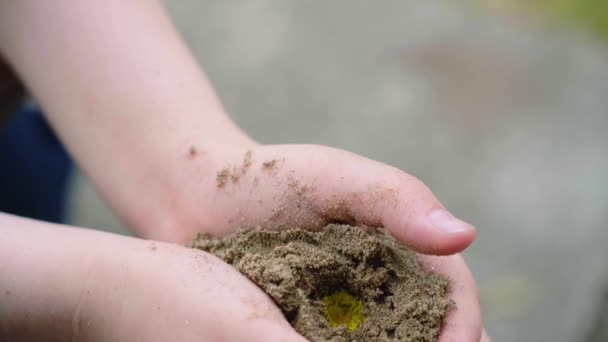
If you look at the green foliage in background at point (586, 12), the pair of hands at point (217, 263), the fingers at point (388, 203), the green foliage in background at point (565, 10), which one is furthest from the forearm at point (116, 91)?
the green foliage in background at point (586, 12)

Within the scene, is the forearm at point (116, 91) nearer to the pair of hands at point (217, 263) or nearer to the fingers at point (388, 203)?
the pair of hands at point (217, 263)

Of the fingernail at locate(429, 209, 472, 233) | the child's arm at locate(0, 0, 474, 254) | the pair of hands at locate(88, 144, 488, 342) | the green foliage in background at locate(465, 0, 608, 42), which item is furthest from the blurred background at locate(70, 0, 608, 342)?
the fingernail at locate(429, 209, 472, 233)

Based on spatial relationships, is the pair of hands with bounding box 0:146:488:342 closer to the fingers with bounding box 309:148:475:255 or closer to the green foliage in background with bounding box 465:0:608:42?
the fingers with bounding box 309:148:475:255

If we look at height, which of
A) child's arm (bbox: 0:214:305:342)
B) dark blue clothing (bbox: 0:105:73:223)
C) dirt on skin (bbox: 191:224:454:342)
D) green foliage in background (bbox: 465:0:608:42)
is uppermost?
green foliage in background (bbox: 465:0:608:42)

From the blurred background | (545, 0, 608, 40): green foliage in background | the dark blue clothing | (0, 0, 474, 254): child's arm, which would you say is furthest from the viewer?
(545, 0, 608, 40): green foliage in background

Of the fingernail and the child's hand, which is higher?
the fingernail

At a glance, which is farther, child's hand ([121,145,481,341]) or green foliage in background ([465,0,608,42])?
green foliage in background ([465,0,608,42])

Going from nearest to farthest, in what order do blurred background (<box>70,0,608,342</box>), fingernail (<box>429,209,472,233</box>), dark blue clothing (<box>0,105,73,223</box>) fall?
fingernail (<box>429,209,472,233</box>), dark blue clothing (<box>0,105,73,223</box>), blurred background (<box>70,0,608,342</box>)

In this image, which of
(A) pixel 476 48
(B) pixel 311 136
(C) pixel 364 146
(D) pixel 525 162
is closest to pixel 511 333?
(D) pixel 525 162
